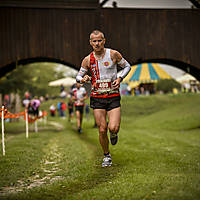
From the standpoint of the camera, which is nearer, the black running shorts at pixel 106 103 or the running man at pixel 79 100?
the black running shorts at pixel 106 103

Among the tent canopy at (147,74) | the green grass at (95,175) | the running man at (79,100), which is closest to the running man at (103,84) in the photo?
the green grass at (95,175)

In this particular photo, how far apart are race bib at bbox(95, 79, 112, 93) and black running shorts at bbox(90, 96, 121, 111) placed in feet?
0.60

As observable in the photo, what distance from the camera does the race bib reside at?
678cm

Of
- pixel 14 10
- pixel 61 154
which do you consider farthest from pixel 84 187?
pixel 14 10

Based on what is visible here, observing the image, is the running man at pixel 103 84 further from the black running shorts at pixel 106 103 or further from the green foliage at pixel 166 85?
the green foliage at pixel 166 85

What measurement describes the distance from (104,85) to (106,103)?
370 millimetres

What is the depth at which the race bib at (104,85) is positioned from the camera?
678 cm

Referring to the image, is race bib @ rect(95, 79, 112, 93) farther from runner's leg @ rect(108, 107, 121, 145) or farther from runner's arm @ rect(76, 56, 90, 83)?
runner's leg @ rect(108, 107, 121, 145)

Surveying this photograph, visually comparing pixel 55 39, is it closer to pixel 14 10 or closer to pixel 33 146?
pixel 14 10

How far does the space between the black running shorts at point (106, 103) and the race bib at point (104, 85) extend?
18 centimetres

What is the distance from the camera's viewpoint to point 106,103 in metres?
6.84

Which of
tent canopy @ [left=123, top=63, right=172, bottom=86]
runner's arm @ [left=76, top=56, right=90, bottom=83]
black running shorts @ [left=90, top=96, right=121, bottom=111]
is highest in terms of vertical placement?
tent canopy @ [left=123, top=63, right=172, bottom=86]

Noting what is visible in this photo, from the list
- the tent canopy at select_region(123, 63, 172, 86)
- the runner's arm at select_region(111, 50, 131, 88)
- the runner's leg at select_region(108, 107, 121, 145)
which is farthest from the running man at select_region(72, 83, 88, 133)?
the tent canopy at select_region(123, 63, 172, 86)

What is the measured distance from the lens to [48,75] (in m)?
59.8
